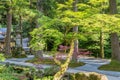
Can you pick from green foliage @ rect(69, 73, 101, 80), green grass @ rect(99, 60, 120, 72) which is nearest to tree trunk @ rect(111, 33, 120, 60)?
green grass @ rect(99, 60, 120, 72)

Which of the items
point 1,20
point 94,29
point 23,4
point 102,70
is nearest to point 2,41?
point 1,20

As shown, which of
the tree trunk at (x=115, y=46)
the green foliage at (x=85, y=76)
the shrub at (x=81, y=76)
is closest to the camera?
the green foliage at (x=85, y=76)

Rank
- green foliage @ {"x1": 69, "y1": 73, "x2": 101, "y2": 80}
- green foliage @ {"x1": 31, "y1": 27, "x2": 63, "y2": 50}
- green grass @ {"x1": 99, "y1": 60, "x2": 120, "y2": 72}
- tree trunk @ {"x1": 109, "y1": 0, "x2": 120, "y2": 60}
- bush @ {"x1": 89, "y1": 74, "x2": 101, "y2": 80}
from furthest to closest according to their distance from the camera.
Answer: tree trunk @ {"x1": 109, "y1": 0, "x2": 120, "y2": 60}
green grass @ {"x1": 99, "y1": 60, "x2": 120, "y2": 72}
green foliage @ {"x1": 69, "y1": 73, "x2": 101, "y2": 80}
bush @ {"x1": 89, "y1": 74, "x2": 101, "y2": 80}
green foliage @ {"x1": 31, "y1": 27, "x2": 63, "y2": 50}

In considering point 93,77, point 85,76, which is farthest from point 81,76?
point 93,77

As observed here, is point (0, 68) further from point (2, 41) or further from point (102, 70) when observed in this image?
point (2, 41)

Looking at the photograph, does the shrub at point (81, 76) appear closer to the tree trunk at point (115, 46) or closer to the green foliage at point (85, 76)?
the green foliage at point (85, 76)

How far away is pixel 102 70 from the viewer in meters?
18.1

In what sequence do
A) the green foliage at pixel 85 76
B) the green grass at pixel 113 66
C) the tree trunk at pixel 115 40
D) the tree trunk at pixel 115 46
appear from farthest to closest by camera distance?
the tree trunk at pixel 115 46 < the tree trunk at pixel 115 40 < the green grass at pixel 113 66 < the green foliage at pixel 85 76

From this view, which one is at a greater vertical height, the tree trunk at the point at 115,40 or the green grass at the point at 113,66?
the tree trunk at the point at 115,40

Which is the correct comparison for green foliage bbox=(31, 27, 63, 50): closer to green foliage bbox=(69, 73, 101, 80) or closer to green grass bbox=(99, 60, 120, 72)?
green foliage bbox=(69, 73, 101, 80)

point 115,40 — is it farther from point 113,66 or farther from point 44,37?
point 44,37

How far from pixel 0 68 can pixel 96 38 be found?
17845 millimetres

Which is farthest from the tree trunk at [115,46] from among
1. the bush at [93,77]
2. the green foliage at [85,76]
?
the bush at [93,77]

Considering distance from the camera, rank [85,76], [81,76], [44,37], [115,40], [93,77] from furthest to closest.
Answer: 1. [115,40]
2. [81,76]
3. [85,76]
4. [93,77]
5. [44,37]
